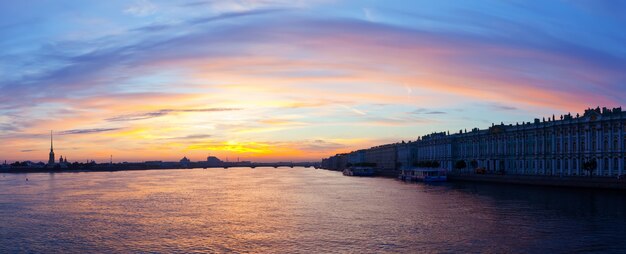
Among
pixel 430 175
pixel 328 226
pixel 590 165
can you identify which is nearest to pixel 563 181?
pixel 590 165

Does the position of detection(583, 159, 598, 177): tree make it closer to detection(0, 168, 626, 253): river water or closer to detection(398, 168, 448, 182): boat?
detection(0, 168, 626, 253): river water

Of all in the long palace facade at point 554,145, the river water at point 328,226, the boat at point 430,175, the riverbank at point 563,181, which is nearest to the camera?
the river water at point 328,226

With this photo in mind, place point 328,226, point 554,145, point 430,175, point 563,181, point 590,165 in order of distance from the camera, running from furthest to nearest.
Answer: point 430,175, point 554,145, point 590,165, point 563,181, point 328,226

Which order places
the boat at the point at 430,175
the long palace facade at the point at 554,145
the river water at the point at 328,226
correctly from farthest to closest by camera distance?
1. the boat at the point at 430,175
2. the long palace facade at the point at 554,145
3. the river water at the point at 328,226

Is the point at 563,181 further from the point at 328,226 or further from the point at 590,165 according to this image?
the point at 328,226

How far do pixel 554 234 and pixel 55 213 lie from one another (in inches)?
1881

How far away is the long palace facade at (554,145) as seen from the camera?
95812mm

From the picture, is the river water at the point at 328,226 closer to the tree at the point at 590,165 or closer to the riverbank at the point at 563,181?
the riverbank at the point at 563,181

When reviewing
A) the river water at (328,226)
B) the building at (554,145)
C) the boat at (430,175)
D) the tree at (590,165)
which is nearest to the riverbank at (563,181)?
the tree at (590,165)

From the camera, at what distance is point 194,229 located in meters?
48.3

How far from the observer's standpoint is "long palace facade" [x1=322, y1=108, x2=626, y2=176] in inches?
3772

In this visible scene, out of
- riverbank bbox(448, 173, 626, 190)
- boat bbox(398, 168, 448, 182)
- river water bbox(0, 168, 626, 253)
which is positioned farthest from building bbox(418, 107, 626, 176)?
river water bbox(0, 168, 626, 253)

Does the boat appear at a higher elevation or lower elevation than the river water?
higher

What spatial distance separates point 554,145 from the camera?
114 metres
